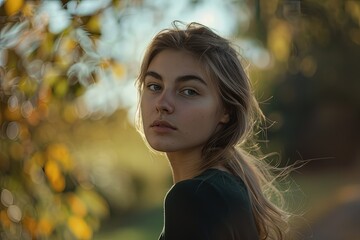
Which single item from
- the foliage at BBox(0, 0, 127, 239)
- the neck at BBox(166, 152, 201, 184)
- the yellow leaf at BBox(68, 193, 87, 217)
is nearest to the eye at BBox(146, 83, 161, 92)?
the neck at BBox(166, 152, 201, 184)

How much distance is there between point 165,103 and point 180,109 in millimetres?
34

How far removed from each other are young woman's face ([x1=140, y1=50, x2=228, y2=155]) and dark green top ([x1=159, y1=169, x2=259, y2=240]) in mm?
106

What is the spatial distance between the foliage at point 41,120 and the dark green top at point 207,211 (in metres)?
0.90

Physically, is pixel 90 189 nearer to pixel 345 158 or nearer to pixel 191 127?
Result: pixel 191 127

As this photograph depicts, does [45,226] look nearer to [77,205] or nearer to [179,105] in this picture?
[77,205]

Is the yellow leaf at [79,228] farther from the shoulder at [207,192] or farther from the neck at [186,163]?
the shoulder at [207,192]

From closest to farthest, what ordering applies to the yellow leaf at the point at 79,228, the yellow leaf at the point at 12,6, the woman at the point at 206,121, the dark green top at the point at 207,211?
1. the dark green top at the point at 207,211
2. the woman at the point at 206,121
3. the yellow leaf at the point at 12,6
4. the yellow leaf at the point at 79,228

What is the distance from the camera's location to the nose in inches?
69.4

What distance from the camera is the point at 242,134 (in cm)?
188

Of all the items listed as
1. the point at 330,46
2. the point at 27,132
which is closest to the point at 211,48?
the point at 27,132

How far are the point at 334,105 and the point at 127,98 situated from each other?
10.1 meters

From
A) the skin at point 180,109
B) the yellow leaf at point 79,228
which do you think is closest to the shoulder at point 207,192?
the skin at point 180,109

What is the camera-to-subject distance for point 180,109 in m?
1.77

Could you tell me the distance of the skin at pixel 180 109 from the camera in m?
1.78
